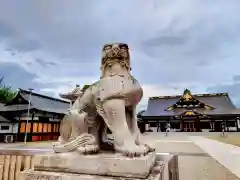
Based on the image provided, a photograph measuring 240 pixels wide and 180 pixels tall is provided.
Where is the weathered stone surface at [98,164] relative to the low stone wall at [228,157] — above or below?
above

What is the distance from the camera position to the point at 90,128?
1858mm

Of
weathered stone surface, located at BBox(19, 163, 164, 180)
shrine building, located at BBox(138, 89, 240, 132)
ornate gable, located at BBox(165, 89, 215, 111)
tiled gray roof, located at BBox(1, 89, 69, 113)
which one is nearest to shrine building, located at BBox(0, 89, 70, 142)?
tiled gray roof, located at BBox(1, 89, 69, 113)

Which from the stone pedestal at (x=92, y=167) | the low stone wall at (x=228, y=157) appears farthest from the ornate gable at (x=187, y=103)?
the stone pedestal at (x=92, y=167)

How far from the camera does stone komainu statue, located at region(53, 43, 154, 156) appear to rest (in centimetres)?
164

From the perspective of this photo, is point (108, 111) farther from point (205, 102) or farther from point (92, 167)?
point (205, 102)

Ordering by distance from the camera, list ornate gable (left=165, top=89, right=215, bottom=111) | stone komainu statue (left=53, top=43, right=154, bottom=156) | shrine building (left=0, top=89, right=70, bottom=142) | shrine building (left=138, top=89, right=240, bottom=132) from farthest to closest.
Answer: ornate gable (left=165, top=89, right=215, bottom=111) → shrine building (left=138, top=89, right=240, bottom=132) → shrine building (left=0, top=89, right=70, bottom=142) → stone komainu statue (left=53, top=43, right=154, bottom=156)

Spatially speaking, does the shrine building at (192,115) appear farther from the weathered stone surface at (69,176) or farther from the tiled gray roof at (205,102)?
the weathered stone surface at (69,176)

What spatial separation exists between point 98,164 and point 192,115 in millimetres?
24170

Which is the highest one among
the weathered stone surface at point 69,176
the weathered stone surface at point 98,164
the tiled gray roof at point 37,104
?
the tiled gray roof at point 37,104

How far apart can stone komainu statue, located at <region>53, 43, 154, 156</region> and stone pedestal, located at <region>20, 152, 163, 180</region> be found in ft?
0.30

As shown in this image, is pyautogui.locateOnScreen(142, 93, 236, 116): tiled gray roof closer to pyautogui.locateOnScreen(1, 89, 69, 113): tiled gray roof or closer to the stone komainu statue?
pyautogui.locateOnScreen(1, 89, 69, 113): tiled gray roof

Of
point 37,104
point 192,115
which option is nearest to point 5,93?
point 37,104

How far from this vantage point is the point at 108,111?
1658 mm

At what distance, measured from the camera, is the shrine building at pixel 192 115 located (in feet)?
78.1
